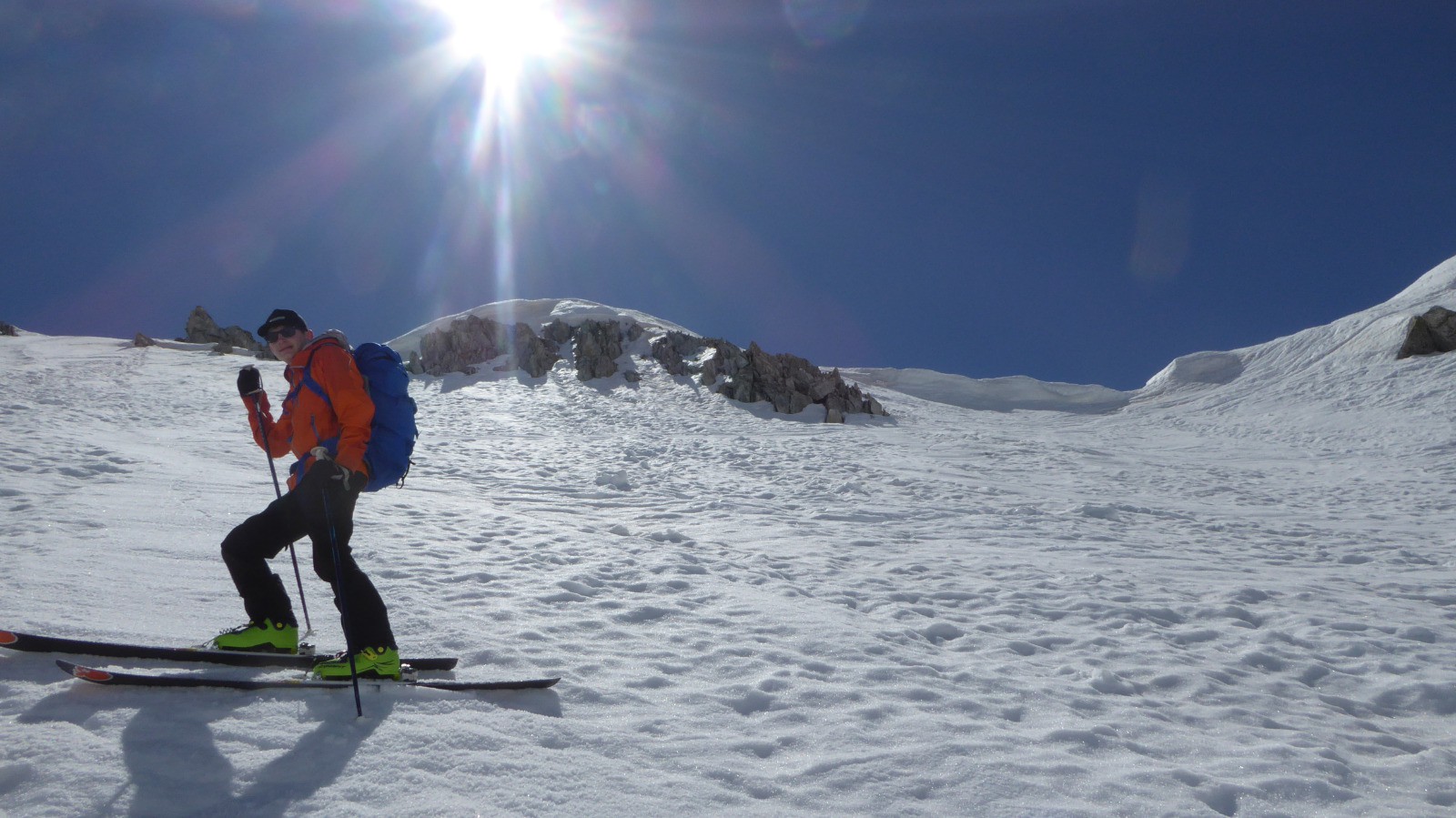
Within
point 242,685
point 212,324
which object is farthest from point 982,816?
point 212,324

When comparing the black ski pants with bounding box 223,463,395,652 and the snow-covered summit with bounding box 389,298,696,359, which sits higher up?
the snow-covered summit with bounding box 389,298,696,359

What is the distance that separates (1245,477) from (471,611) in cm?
1882

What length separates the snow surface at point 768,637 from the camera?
11.5ft

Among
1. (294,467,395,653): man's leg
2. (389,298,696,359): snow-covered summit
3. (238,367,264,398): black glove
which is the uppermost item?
(389,298,696,359): snow-covered summit

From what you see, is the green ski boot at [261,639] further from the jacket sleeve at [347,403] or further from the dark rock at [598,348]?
the dark rock at [598,348]

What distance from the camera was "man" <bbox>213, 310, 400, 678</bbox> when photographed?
4.03m

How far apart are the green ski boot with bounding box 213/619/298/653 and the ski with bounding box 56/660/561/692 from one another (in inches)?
12.1

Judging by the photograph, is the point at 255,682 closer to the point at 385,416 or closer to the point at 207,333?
the point at 385,416

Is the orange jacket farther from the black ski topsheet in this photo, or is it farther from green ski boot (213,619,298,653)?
the black ski topsheet

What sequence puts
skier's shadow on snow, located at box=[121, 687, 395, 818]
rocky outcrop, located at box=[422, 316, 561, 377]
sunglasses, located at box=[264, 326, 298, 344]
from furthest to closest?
rocky outcrop, located at box=[422, 316, 561, 377] → sunglasses, located at box=[264, 326, 298, 344] → skier's shadow on snow, located at box=[121, 687, 395, 818]

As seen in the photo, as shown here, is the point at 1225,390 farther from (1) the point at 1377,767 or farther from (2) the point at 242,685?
(2) the point at 242,685

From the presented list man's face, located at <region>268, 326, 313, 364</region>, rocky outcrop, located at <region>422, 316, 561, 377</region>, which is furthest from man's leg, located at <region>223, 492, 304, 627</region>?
rocky outcrop, located at <region>422, 316, 561, 377</region>

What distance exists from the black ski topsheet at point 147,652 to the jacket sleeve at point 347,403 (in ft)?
4.34

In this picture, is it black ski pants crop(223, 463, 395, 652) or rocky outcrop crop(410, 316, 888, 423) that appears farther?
rocky outcrop crop(410, 316, 888, 423)
